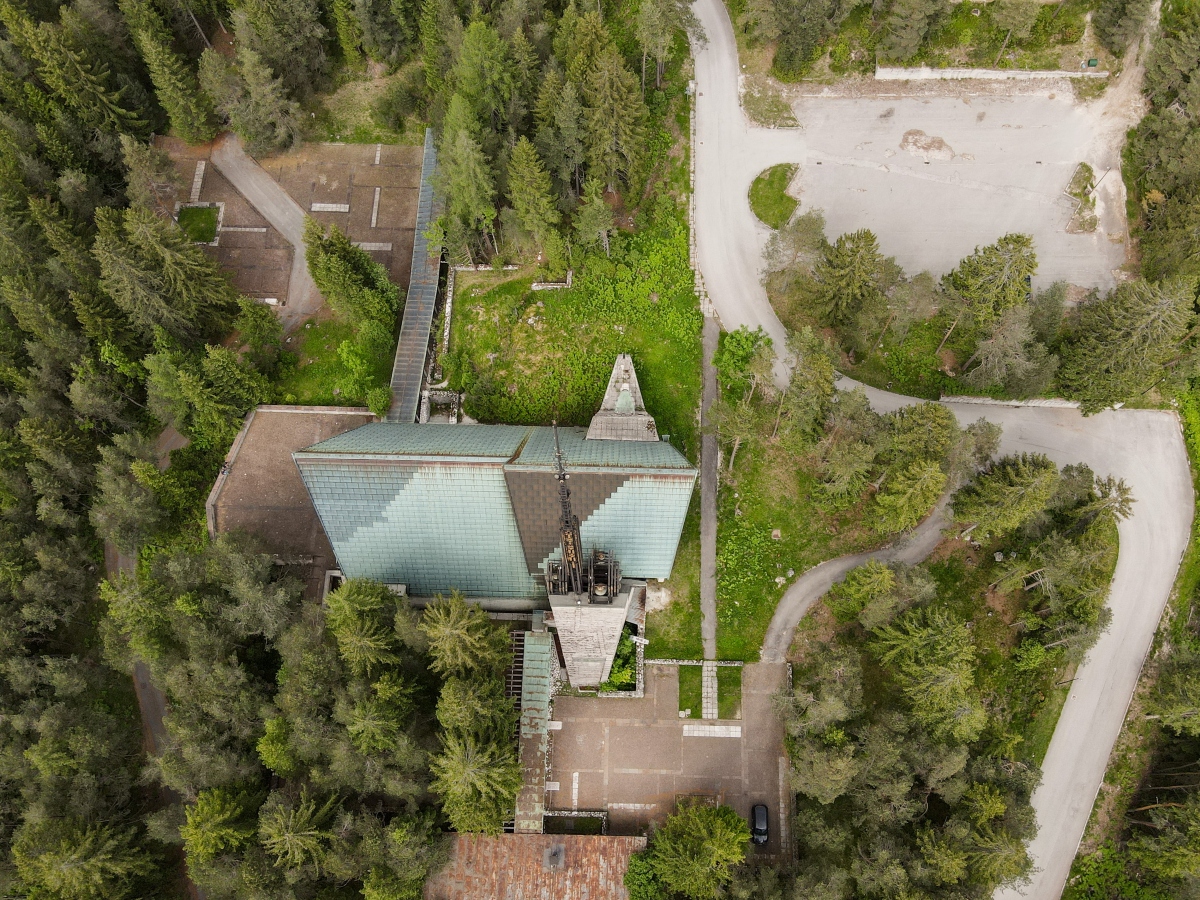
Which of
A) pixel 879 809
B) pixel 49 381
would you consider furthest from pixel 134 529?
pixel 879 809

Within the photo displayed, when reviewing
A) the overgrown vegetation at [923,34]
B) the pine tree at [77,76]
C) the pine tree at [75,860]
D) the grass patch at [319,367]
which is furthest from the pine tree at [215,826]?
the overgrown vegetation at [923,34]

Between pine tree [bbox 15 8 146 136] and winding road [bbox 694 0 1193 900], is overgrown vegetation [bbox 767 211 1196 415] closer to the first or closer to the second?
winding road [bbox 694 0 1193 900]

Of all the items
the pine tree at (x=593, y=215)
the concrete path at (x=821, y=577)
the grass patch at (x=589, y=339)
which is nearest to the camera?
the concrete path at (x=821, y=577)

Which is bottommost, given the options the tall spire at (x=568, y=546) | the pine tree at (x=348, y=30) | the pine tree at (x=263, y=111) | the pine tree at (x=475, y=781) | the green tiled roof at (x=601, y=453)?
the pine tree at (x=475, y=781)

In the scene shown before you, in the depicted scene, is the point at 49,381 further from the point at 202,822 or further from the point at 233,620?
the point at 202,822

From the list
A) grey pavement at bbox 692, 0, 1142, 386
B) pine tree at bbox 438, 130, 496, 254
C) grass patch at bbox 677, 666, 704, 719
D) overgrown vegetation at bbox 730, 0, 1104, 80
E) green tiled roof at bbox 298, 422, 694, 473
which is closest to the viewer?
green tiled roof at bbox 298, 422, 694, 473

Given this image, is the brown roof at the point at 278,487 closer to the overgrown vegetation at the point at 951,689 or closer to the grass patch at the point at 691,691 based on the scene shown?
the grass patch at the point at 691,691

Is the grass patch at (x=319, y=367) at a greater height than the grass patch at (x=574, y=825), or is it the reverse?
the grass patch at (x=319, y=367)

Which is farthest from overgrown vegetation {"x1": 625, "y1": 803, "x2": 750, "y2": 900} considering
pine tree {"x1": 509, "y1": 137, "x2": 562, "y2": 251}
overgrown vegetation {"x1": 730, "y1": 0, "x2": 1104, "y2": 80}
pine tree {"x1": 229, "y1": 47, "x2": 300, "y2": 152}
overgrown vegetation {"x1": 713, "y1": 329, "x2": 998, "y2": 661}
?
pine tree {"x1": 229, "y1": 47, "x2": 300, "y2": 152}
